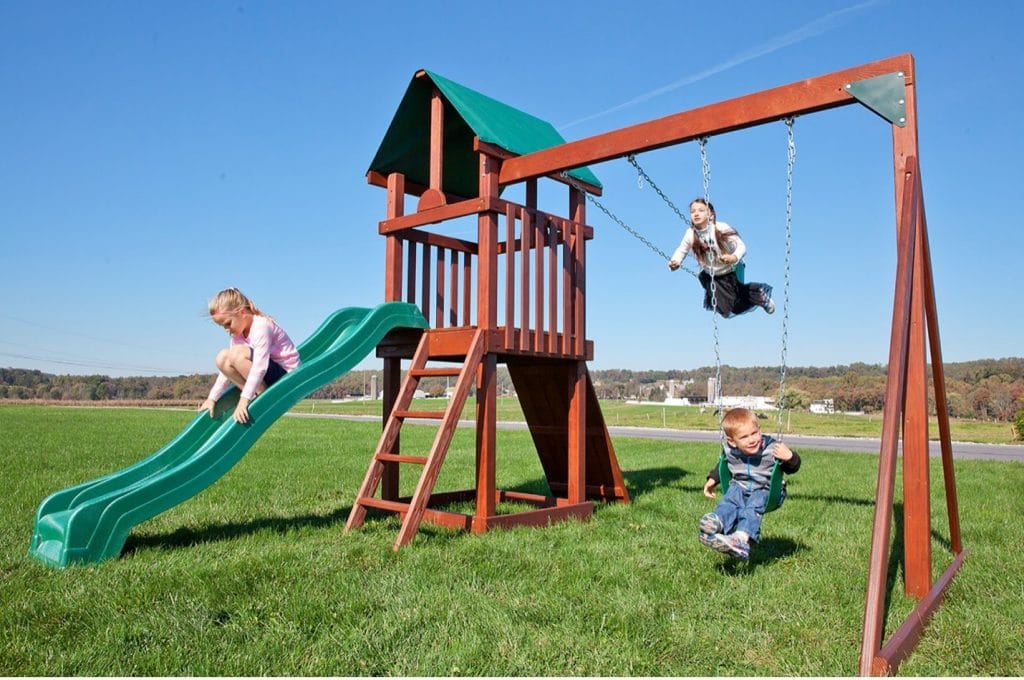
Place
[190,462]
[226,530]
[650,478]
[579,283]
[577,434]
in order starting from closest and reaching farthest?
[190,462], [226,530], [577,434], [579,283], [650,478]

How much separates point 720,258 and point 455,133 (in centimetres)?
356

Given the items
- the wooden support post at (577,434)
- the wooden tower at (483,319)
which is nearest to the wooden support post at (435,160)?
the wooden tower at (483,319)

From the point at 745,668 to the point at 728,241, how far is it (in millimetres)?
4216

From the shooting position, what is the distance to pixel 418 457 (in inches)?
239

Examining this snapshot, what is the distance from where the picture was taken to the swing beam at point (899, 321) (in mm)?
3365

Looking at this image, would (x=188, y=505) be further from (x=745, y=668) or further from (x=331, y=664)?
(x=745, y=668)

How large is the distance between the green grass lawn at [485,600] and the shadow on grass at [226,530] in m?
0.03

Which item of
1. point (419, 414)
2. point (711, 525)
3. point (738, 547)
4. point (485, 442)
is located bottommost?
point (738, 547)

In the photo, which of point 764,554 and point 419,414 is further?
point 419,414

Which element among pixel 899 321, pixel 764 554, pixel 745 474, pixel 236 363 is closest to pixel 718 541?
pixel 745 474

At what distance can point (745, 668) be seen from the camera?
11.0 ft

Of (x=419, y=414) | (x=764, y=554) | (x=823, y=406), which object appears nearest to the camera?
(x=764, y=554)

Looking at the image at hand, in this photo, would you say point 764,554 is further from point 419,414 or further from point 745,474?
point 419,414

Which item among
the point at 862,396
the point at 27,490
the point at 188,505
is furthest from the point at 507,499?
the point at 862,396
